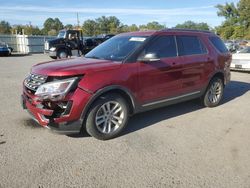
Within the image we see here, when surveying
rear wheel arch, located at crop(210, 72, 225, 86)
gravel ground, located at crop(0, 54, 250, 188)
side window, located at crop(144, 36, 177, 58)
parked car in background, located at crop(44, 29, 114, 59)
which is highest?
parked car in background, located at crop(44, 29, 114, 59)

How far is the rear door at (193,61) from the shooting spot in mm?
5613

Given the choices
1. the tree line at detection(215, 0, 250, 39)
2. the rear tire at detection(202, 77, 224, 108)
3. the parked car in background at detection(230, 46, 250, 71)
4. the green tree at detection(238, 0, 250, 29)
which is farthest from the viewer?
the green tree at detection(238, 0, 250, 29)

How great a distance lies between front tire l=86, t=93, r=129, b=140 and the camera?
171 inches

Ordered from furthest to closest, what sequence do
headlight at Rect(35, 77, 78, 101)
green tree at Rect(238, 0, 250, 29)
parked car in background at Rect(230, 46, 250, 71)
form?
1. green tree at Rect(238, 0, 250, 29)
2. parked car in background at Rect(230, 46, 250, 71)
3. headlight at Rect(35, 77, 78, 101)

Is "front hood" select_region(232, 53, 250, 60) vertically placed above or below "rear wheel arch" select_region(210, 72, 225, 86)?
above

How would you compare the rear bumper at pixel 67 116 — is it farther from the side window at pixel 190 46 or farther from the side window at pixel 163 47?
the side window at pixel 190 46

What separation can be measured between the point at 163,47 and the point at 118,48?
0.88 m

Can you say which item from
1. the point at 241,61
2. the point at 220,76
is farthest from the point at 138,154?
the point at 241,61

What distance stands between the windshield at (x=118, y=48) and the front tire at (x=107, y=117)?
2.60ft

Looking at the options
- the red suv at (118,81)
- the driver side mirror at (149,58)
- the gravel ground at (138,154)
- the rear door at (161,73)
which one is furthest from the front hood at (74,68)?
the gravel ground at (138,154)

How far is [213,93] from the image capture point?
6.66 meters

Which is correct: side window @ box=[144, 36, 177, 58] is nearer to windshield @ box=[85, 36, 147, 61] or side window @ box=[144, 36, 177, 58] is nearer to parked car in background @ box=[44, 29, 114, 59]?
windshield @ box=[85, 36, 147, 61]

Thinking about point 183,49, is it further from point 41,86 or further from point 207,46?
point 41,86

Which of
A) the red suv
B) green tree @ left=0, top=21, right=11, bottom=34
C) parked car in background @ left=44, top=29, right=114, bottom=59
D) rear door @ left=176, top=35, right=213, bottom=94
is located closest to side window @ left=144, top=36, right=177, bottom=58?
the red suv
